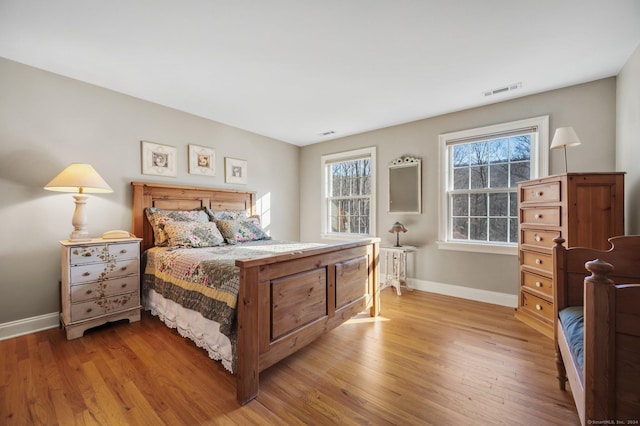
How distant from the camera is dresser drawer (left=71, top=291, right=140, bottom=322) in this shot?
2293 millimetres

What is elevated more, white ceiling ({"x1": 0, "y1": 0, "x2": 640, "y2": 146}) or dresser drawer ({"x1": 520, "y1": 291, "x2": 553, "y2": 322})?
white ceiling ({"x1": 0, "y1": 0, "x2": 640, "y2": 146})

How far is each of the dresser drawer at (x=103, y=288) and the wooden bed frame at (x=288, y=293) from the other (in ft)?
1.87

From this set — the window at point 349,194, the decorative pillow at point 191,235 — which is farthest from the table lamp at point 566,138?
the decorative pillow at point 191,235

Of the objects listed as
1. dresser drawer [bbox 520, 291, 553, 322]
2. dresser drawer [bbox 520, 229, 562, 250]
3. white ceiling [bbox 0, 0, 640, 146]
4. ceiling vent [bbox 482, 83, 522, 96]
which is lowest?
dresser drawer [bbox 520, 291, 553, 322]

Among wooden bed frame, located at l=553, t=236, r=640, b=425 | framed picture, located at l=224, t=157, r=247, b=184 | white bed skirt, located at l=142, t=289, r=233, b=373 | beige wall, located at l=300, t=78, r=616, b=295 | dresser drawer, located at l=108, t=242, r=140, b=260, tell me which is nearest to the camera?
wooden bed frame, located at l=553, t=236, r=640, b=425

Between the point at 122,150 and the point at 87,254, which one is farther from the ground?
the point at 122,150

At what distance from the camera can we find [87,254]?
91.7 inches

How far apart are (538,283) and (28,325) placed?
4.77 metres

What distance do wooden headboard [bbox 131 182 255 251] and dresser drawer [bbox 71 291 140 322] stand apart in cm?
63

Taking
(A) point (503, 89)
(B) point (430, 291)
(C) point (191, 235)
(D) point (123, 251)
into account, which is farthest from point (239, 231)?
(A) point (503, 89)

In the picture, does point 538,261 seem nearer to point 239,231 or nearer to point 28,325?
point 239,231

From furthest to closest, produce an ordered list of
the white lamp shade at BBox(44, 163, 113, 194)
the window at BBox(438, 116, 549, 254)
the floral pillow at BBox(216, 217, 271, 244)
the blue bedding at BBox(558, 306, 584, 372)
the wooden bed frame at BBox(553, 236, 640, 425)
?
1. the floral pillow at BBox(216, 217, 271, 244)
2. the window at BBox(438, 116, 549, 254)
3. the white lamp shade at BBox(44, 163, 113, 194)
4. the blue bedding at BBox(558, 306, 584, 372)
5. the wooden bed frame at BBox(553, 236, 640, 425)

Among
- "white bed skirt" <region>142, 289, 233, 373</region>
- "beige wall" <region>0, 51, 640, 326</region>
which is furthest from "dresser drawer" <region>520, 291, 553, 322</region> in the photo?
"white bed skirt" <region>142, 289, 233, 373</region>

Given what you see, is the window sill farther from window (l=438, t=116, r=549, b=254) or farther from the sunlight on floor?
the sunlight on floor
